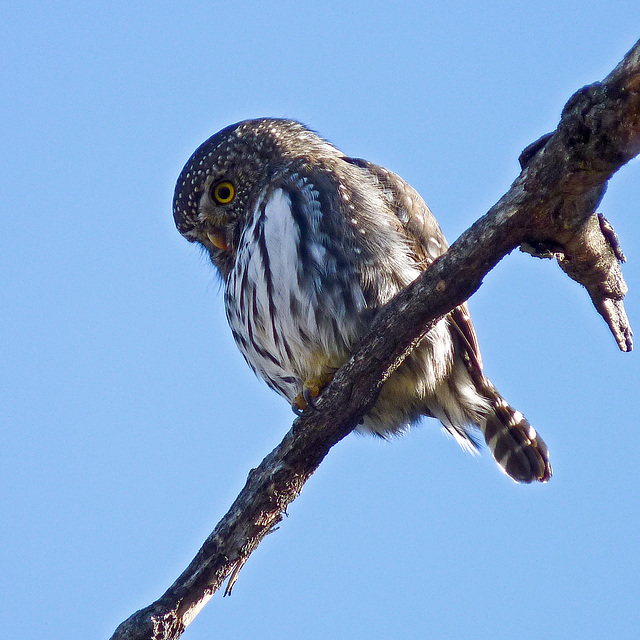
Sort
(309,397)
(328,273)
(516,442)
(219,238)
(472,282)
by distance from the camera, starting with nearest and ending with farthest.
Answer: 1. (472,282)
2. (309,397)
3. (328,273)
4. (516,442)
5. (219,238)

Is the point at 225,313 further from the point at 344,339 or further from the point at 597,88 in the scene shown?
the point at 597,88

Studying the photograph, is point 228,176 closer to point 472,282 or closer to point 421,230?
point 421,230

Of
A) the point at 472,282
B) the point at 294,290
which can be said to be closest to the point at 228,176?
the point at 294,290

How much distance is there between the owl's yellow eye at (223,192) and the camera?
550cm

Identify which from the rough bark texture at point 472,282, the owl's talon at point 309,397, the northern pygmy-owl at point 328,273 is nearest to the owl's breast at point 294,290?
the northern pygmy-owl at point 328,273

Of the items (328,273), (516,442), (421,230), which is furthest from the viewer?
(516,442)

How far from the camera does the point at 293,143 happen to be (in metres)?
Result: 5.54

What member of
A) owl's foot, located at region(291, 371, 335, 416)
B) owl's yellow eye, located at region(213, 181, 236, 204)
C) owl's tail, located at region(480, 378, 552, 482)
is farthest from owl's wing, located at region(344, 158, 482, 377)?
owl's yellow eye, located at region(213, 181, 236, 204)

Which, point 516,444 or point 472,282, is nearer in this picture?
point 472,282

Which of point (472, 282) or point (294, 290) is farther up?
point (294, 290)

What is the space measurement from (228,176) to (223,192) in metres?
0.11

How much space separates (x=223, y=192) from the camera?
5523 millimetres

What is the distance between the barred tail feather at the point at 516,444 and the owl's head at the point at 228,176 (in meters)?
1.91

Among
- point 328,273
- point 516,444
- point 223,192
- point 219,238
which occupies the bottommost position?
point 516,444
